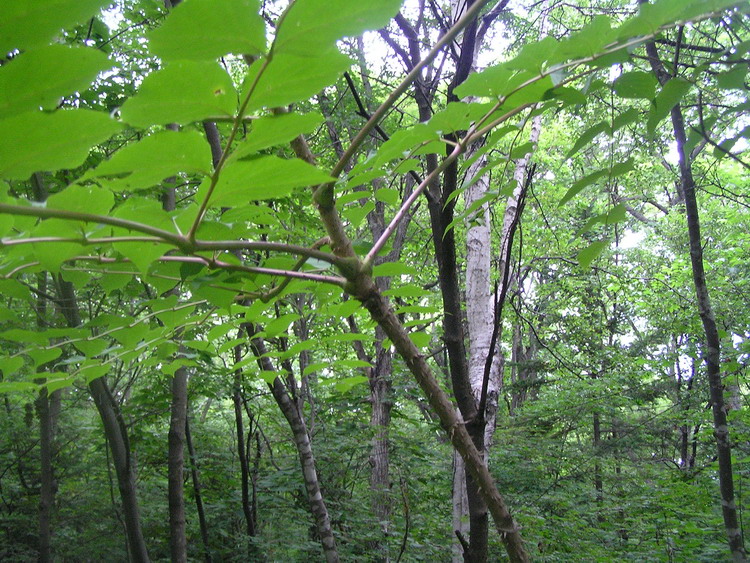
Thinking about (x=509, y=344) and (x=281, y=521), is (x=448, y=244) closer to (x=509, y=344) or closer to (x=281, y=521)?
(x=281, y=521)

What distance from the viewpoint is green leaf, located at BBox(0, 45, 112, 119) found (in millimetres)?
375

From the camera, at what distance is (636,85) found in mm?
748

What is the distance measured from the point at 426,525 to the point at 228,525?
214cm

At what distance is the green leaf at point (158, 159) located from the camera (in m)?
0.46

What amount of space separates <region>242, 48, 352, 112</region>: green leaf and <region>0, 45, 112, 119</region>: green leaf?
4.8 inches

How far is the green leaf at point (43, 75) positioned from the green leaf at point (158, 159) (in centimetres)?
7

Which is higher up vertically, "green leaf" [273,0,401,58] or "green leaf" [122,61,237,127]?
"green leaf" [273,0,401,58]

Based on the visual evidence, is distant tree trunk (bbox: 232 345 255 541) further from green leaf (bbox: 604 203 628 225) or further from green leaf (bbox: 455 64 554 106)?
green leaf (bbox: 455 64 554 106)

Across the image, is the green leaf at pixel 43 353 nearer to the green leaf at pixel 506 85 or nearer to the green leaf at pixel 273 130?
the green leaf at pixel 273 130

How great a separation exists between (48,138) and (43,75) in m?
0.05

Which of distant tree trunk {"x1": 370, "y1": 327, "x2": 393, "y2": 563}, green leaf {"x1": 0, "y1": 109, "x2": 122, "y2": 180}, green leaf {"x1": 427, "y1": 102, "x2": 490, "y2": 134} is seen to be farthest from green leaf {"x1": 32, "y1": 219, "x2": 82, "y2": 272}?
distant tree trunk {"x1": 370, "y1": 327, "x2": 393, "y2": 563}

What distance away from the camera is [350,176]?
83cm

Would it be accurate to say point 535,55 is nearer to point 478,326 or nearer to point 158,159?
point 158,159

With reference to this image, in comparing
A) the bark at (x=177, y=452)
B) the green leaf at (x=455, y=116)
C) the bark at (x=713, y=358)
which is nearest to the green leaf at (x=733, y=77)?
the green leaf at (x=455, y=116)
